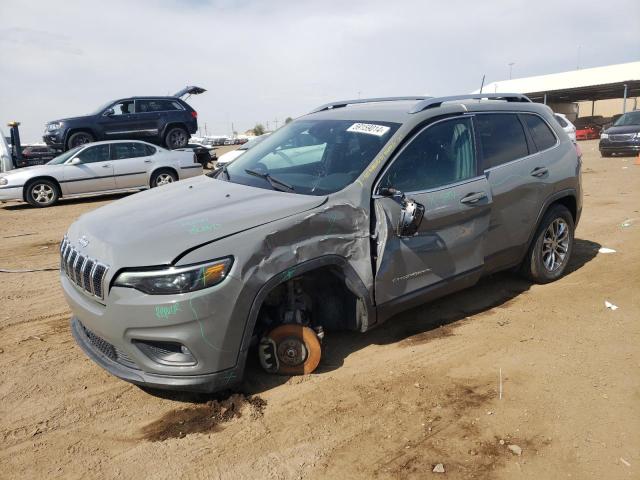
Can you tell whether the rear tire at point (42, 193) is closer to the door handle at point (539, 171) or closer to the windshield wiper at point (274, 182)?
the windshield wiper at point (274, 182)

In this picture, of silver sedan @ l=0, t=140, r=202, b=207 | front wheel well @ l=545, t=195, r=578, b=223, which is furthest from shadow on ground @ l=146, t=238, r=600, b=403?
silver sedan @ l=0, t=140, r=202, b=207

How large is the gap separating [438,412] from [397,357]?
726 mm

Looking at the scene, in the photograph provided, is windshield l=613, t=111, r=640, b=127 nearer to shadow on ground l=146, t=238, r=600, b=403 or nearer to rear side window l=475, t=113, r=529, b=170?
shadow on ground l=146, t=238, r=600, b=403

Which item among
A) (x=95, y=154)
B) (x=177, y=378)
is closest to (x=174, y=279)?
(x=177, y=378)

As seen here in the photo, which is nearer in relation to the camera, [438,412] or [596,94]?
[438,412]

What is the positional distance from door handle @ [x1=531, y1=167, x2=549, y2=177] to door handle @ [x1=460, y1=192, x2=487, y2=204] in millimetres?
841

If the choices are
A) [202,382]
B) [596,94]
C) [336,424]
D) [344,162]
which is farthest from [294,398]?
[596,94]

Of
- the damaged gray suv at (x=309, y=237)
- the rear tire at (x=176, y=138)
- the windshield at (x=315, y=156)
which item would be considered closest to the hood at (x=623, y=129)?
the rear tire at (x=176, y=138)

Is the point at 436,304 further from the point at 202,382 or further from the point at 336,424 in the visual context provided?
the point at 202,382

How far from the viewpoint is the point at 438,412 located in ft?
9.93

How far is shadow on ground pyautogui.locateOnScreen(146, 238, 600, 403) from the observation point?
339 cm

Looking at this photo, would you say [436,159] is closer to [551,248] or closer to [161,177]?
[551,248]

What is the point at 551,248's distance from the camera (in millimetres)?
5145

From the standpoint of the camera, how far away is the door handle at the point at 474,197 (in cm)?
397
